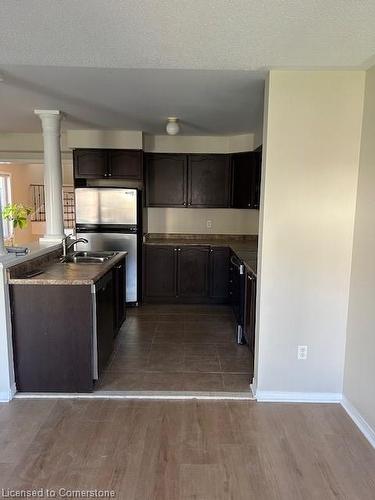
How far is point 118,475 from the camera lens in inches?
71.4

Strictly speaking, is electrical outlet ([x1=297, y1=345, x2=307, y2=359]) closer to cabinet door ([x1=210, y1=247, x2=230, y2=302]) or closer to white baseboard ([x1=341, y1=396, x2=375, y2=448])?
white baseboard ([x1=341, y1=396, x2=375, y2=448])

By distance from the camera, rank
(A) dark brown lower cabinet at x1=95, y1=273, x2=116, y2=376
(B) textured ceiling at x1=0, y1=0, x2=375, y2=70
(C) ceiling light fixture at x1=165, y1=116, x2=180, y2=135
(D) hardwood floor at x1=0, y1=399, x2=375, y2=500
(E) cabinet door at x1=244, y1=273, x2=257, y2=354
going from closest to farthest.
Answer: (B) textured ceiling at x1=0, y1=0, x2=375, y2=70
(D) hardwood floor at x1=0, y1=399, x2=375, y2=500
(A) dark brown lower cabinet at x1=95, y1=273, x2=116, y2=376
(E) cabinet door at x1=244, y1=273, x2=257, y2=354
(C) ceiling light fixture at x1=165, y1=116, x2=180, y2=135

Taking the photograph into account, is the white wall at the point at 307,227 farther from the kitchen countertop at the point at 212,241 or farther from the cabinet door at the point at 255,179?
the cabinet door at the point at 255,179

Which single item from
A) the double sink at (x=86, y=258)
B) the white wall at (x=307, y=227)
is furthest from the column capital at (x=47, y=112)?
the white wall at (x=307, y=227)

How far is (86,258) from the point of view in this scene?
3.45m

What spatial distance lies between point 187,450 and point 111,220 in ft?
10.1

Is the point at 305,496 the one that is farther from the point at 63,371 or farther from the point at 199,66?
the point at 199,66

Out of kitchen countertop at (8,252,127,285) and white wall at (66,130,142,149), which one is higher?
white wall at (66,130,142,149)

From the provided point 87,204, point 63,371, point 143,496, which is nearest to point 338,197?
point 143,496

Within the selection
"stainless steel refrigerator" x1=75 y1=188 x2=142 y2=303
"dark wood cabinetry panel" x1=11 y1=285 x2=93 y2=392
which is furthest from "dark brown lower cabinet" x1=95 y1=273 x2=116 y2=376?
"stainless steel refrigerator" x1=75 y1=188 x2=142 y2=303

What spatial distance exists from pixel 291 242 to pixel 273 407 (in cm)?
119

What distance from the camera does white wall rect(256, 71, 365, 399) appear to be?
2295 mm

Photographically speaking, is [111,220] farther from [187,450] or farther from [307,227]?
[187,450]

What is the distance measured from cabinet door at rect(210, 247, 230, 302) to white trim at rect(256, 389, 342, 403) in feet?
7.50
